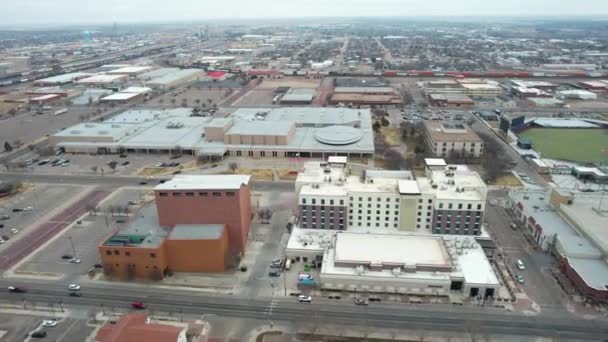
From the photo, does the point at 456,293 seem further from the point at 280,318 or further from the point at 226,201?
the point at 226,201

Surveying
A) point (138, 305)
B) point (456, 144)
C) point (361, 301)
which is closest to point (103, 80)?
point (456, 144)

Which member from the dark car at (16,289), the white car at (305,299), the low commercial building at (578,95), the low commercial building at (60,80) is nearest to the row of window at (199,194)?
the white car at (305,299)

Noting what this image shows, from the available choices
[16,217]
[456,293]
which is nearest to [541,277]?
[456,293]

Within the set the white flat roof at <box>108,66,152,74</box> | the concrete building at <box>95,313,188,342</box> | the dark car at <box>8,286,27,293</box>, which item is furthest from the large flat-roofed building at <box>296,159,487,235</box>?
the white flat roof at <box>108,66,152,74</box>

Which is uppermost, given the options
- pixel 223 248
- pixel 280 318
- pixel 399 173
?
pixel 399 173

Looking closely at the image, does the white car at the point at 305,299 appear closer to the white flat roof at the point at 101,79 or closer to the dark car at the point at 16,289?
the dark car at the point at 16,289

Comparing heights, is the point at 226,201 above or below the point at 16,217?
above
